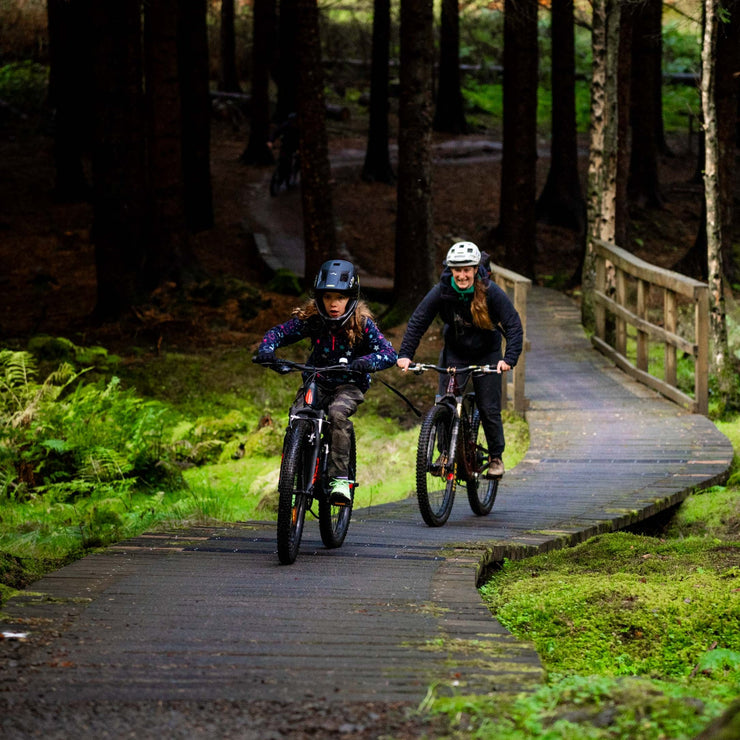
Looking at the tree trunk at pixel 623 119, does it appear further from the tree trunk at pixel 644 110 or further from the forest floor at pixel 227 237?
the tree trunk at pixel 644 110

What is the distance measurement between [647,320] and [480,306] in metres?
5.55

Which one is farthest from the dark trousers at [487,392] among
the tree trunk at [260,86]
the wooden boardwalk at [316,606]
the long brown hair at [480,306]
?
the tree trunk at [260,86]

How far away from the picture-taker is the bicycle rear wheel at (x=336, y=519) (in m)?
6.70

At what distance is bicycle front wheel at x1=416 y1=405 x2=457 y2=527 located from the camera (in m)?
7.58

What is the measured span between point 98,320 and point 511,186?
8395mm

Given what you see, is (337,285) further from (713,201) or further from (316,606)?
(713,201)

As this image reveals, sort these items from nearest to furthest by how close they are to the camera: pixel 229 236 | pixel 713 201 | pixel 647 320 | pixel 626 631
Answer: pixel 626 631
pixel 713 201
pixel 647 320
pixel 229 236

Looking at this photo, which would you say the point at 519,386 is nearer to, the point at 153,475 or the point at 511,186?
the point at 153,475

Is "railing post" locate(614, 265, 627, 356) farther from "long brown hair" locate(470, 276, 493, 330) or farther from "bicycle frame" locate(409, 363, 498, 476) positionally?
"bicycle frame" locate(409, 363, 498, 476)

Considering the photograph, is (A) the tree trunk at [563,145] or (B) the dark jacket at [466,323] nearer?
(B) the dark jacket at [466,323]

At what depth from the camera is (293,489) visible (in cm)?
628

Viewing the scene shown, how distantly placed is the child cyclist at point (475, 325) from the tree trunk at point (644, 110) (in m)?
17.9

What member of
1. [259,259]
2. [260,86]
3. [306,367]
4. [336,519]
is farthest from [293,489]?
[260,86]

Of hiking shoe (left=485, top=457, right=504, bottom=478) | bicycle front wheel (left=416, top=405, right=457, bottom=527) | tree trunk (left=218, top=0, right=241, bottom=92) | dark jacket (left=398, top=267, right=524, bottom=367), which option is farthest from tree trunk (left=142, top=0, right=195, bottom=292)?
tree trunk (left=218, top=0, right=241, bottom=92)
